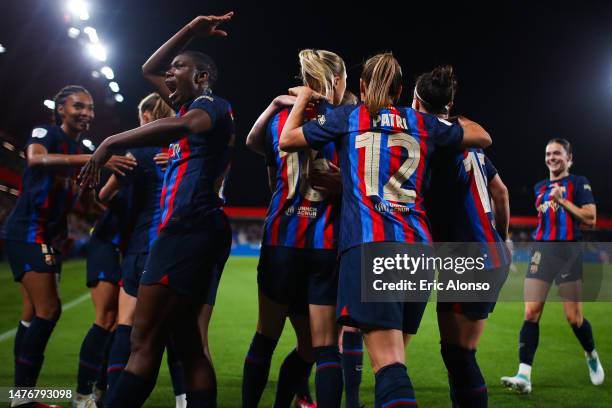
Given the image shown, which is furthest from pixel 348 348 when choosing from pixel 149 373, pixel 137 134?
pixel 137 134

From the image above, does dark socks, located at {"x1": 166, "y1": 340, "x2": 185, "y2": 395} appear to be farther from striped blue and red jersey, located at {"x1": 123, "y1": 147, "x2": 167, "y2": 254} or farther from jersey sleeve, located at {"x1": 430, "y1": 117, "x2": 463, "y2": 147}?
jersey sleeve, located at {"x1": 430, "y1": 117, "x2": 463, "y2": 147}

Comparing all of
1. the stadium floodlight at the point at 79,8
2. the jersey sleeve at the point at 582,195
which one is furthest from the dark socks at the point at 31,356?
the stadium floodlight at the point at 79,8

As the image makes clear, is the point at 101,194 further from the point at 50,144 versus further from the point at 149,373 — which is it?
the point at 149,373

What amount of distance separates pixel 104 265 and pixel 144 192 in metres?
0.62

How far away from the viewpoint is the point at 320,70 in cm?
353

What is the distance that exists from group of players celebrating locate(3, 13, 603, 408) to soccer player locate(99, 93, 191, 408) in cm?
1

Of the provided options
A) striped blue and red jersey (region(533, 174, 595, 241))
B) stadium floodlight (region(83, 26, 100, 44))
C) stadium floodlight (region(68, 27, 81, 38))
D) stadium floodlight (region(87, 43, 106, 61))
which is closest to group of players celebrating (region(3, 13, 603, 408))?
striped blue and red jersey (region(533, 174, 595, 241))

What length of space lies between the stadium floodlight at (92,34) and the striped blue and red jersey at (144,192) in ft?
59.5

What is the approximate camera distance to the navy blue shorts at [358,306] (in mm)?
2623

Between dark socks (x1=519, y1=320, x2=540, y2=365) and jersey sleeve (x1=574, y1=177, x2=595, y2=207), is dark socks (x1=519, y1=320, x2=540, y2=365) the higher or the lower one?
the lower one

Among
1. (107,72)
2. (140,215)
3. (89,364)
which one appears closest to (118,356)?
(89,364)

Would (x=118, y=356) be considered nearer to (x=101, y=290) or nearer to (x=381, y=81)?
(x=101, y=290)

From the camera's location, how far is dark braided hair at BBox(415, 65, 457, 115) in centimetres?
328

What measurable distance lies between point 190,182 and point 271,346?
3.91 ft
